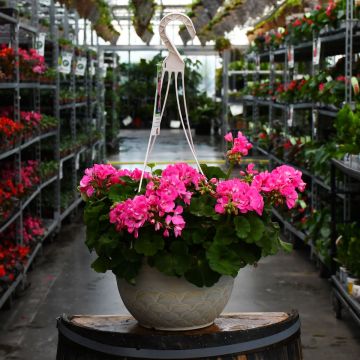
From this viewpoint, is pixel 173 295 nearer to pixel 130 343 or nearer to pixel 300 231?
pixel 130 343

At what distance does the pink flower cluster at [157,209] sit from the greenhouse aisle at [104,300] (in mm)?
2693

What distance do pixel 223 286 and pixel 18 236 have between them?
13.2ft

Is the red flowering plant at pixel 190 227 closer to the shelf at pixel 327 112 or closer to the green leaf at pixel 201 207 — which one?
the green leaf at pixel 201 207

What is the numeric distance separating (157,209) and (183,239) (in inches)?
4.3

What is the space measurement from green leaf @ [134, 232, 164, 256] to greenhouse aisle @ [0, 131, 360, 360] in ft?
8.79

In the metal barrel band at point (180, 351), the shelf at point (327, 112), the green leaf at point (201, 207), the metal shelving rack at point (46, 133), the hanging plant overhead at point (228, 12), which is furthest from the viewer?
the hanging plant overhead at point (228, 12)

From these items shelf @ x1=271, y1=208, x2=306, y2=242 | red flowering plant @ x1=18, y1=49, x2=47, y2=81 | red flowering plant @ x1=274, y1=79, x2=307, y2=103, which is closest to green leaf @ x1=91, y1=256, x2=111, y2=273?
red flowering plant @ x1=18, y1=49, x2=47, y2=81

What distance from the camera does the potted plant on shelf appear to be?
205 centimetres

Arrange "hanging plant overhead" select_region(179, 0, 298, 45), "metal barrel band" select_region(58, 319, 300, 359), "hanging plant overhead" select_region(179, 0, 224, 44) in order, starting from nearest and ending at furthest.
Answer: "metal barrel band" select_region(58, 319, 300, 359)
"hanging plant overhead" select_region(179, 0, 298, 45)
"hanging plant overhead" select_region(179, 0, 224, 44)

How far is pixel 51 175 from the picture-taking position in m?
7.70

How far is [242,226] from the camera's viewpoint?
206 centimetres

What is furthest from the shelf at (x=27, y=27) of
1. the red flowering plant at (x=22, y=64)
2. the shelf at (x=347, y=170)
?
the shelf at (x=347, y=170)

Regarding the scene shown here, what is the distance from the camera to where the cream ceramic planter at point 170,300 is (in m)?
2.11

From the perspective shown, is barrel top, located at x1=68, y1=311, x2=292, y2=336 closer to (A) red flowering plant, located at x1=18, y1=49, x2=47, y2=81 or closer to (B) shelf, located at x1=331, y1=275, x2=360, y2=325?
(B) shelf, located at x1=331, y1=275, x2=360, y2=325
